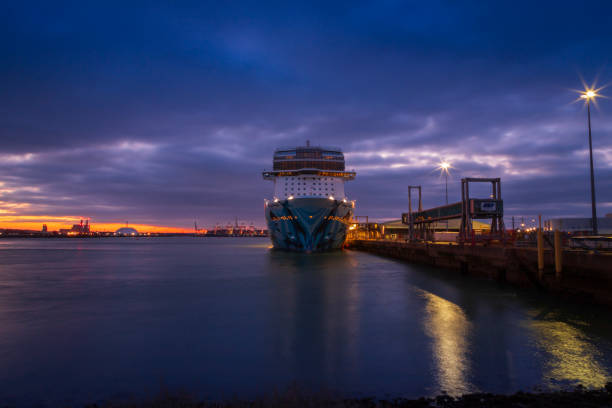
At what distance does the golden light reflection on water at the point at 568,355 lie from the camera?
643cm

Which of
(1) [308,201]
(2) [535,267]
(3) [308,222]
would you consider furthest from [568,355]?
(3) [308,222]

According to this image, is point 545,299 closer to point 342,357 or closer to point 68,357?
point 342,357

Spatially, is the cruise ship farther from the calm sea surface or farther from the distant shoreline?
the distant shoreline

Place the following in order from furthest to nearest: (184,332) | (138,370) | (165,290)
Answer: (165,290)
(184,332)
(138,370)

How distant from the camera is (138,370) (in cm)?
725

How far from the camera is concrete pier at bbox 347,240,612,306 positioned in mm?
11367

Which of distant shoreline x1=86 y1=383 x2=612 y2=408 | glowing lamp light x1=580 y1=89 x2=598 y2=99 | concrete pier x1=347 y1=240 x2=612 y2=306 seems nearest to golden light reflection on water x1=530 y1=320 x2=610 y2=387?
distant shoreline x1=86 y1=383 x2=612 y2=408

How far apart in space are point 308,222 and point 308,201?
271 centimetres

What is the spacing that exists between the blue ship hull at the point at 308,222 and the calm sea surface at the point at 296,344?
19.2 m

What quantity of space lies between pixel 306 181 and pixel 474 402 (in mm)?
40486

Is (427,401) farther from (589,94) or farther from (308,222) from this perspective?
(308,222)

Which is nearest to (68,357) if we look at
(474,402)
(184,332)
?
(184,332)

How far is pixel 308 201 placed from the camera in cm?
3528

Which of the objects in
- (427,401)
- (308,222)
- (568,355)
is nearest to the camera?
(427,401)
